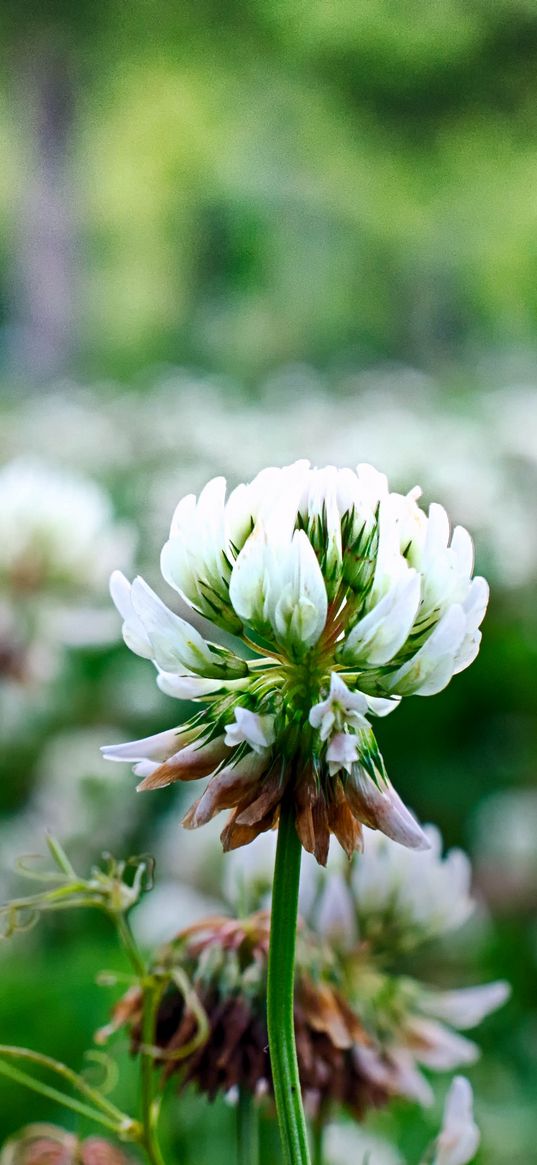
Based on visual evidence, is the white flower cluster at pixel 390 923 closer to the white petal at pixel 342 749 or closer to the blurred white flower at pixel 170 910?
the white petal at pixel 342 749

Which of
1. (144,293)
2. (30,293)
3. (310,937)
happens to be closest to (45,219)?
(30,293)

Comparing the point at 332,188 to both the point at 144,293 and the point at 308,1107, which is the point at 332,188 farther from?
the point at 308,1107

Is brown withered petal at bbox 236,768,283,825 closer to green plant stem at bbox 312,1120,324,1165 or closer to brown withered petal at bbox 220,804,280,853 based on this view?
brown withered petal at bbox 220,804,280,853

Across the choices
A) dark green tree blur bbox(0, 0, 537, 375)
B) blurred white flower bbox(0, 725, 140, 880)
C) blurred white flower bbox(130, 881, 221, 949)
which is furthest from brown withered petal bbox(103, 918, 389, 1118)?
dark green tree blur bbox(0, 0, 537, 375)

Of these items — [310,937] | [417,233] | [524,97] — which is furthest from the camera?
[417,233]

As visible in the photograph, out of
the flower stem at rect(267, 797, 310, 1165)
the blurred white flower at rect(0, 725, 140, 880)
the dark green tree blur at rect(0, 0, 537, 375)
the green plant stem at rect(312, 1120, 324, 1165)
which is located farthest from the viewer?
the dark green tree blur at rect(0, 0, 537, 375)

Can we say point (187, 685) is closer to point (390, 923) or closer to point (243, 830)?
point (243, 830)

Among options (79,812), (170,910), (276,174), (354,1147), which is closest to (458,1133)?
(354,1147)
